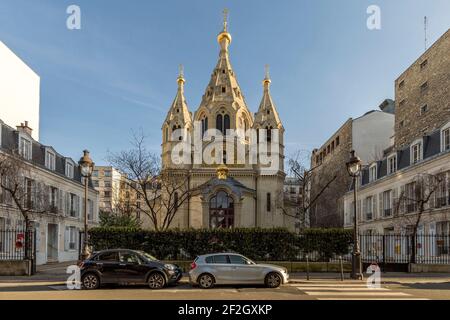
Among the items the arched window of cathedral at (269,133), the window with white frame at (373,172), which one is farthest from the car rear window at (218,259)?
the arched window of cathedral at (269,133)

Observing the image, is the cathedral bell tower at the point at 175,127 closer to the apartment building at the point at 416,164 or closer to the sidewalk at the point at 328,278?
the apartment building at the point at 416,164

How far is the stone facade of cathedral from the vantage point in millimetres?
49219

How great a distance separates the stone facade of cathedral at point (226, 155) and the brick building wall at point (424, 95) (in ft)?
54.2

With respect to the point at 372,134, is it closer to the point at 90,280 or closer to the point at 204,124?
the point at 204,124

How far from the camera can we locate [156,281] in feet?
49.1

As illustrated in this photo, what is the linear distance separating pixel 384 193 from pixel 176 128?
33232 millimetres

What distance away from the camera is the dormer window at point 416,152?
1141 inches

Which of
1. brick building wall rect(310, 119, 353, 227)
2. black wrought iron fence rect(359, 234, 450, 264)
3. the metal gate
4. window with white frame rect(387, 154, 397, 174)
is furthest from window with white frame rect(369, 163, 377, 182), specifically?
the metal gate

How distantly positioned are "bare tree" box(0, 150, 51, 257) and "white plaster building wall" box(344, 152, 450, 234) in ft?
73.8

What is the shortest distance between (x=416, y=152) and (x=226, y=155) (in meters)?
30.3

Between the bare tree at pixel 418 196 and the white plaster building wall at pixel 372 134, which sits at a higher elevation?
the white plaster building wall at pixel 372 134

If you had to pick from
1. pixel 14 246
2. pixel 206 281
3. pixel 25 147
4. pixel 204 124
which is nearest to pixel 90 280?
pixel 206 281

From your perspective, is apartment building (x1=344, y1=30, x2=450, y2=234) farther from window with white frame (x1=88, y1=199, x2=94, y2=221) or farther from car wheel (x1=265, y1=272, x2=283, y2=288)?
window with white frame (x1=88, y1=199, x2=94, y2=221)
